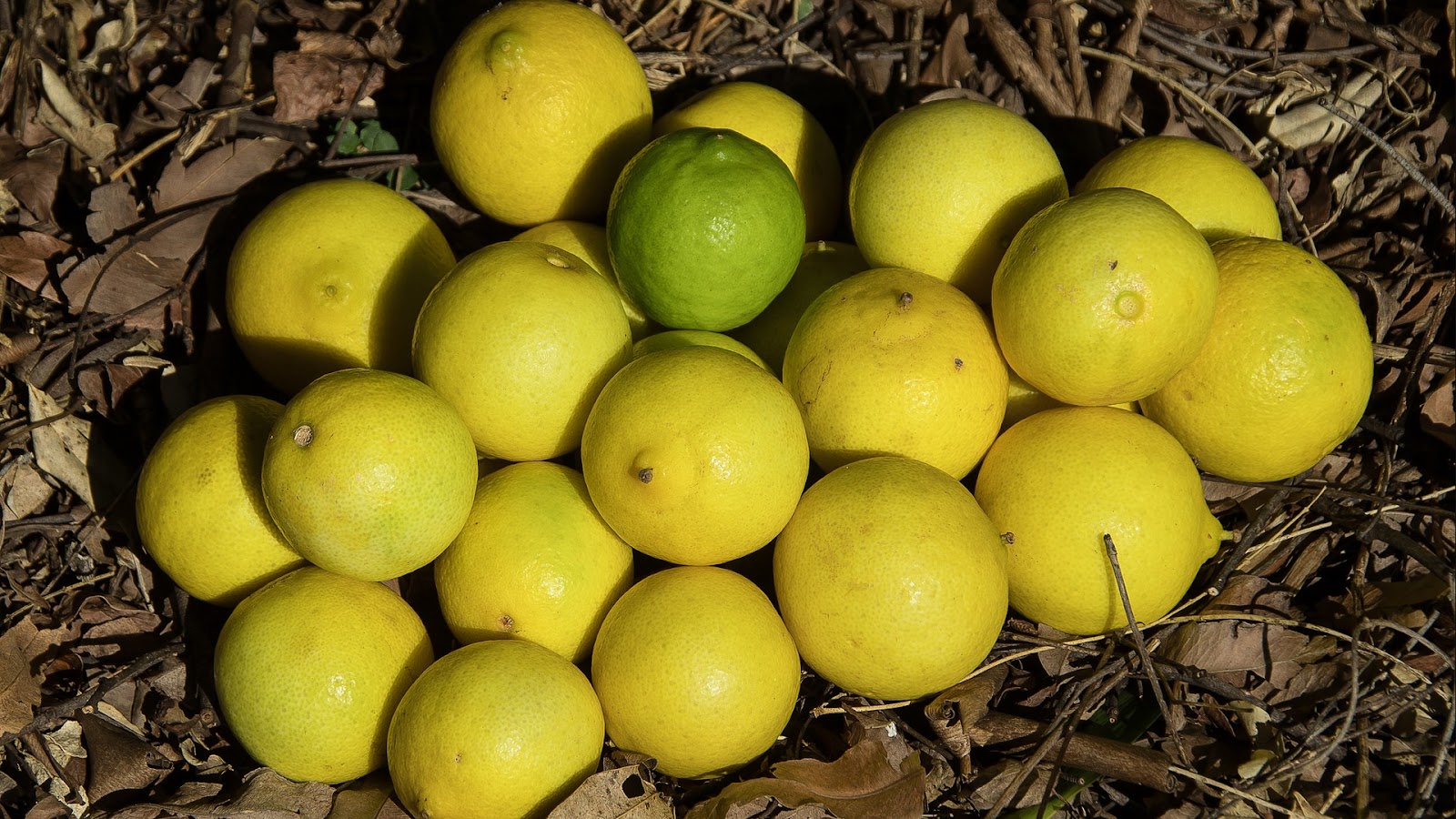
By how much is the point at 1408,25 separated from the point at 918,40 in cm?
197

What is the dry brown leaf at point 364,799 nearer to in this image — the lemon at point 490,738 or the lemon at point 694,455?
the lemon at point 490,738

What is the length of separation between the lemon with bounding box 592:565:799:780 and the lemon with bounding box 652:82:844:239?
63.8 inches

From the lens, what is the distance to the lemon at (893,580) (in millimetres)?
2652

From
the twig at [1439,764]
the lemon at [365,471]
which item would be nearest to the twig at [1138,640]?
the twig at [1439,764]

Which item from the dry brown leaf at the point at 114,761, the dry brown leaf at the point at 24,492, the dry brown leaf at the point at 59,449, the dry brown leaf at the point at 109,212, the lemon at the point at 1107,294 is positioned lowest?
the dry brown leaf at the point at 114,761

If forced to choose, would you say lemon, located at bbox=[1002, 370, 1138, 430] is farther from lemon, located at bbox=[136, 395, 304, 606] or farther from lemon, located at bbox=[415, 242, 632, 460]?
lemon, located at bbox=[136, 395, 304, 606]

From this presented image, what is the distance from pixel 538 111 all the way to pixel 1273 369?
245cm

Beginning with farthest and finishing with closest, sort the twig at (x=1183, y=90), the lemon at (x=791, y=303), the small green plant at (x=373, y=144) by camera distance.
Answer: the small green plant at (x=373, y=144) → the twig at (x=1183, y=90) → the lemon at (x=791, y=303)

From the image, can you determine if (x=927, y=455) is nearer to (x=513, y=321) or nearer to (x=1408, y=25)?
(x=513, y=321)

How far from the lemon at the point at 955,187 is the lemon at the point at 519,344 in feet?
3.23

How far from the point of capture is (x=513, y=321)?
9.14ft

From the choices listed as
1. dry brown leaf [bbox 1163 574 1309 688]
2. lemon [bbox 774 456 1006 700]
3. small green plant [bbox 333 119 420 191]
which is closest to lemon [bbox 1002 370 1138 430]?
lemon [bbox 774 456 1006 700]

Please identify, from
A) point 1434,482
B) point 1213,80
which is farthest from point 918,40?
point 1434,482

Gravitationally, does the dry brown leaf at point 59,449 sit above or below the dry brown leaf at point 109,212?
below
